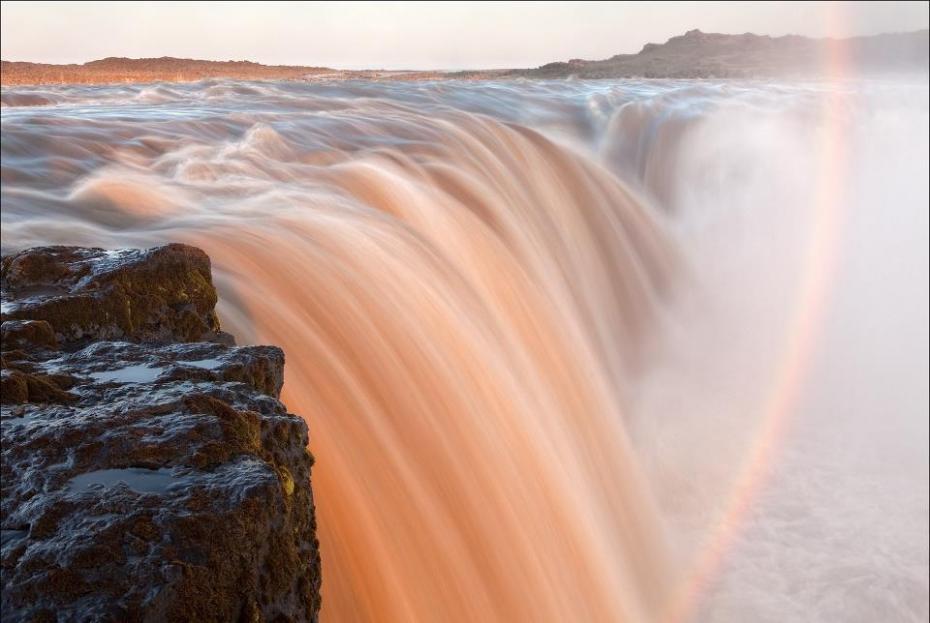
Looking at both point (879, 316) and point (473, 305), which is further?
point (879, 316)

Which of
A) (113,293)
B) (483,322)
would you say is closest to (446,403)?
(483,322)

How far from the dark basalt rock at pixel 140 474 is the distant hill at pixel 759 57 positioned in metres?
41.1

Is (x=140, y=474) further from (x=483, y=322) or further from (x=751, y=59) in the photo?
(x=751, y=59)

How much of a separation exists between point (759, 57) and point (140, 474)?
2241 inches

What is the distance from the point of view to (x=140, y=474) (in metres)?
1.51

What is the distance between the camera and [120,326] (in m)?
2.23

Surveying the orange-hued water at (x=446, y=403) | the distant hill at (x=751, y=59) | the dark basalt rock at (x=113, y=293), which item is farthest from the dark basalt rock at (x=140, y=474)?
the distant hill at (x=751, y=59)

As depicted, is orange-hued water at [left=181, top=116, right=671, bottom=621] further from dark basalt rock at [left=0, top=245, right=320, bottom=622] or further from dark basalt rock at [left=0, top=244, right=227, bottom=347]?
dark basalt rock at [left=0, top=245, right=320, bottom=622]

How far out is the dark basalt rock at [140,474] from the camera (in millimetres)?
1275

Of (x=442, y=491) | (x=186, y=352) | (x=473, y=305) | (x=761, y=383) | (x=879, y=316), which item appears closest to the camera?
(x=186, y=352)

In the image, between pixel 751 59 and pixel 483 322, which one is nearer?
pixel 483 322

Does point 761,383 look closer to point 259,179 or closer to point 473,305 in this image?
point 473,305

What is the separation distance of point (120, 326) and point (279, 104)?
294 inches

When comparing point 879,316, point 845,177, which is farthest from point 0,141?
point 845,177
